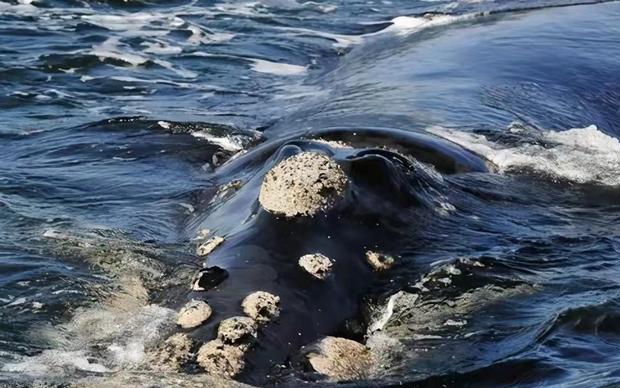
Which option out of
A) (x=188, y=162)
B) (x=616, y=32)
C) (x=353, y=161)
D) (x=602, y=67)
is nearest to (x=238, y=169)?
(x=188, y=162)

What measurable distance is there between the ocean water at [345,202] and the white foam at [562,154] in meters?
0.03

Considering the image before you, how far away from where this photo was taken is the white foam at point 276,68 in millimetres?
17281

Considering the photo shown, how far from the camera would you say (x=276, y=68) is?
17.6 m

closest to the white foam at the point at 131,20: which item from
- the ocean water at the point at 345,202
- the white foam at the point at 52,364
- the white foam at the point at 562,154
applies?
the ocean water at the point at 345,202

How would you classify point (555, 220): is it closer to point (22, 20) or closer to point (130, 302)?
point (130, 302)

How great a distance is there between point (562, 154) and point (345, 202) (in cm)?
383

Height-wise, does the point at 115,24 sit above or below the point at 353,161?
below

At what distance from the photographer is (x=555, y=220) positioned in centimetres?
877

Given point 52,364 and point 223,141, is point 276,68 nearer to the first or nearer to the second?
point 223,141

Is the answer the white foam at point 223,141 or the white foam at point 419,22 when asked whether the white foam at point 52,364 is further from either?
the white foam at point 419,22

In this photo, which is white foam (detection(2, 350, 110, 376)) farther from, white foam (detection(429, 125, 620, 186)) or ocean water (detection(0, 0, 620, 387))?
white foam (detection(429, 125, 620, 186))

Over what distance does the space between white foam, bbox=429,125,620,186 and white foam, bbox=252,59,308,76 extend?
6.49m

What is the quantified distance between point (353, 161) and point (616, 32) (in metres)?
9.52


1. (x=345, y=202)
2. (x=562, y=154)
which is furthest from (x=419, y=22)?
(x=345, y=202)
